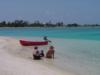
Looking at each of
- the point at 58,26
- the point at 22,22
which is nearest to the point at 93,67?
the point at 22,22

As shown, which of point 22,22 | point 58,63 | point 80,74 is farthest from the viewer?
point 22,22

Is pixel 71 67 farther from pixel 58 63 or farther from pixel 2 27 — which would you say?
pixel 2 27

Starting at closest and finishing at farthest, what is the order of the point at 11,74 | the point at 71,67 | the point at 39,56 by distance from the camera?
the point at 11,74 → the point at 71,67 → the point at 39,56

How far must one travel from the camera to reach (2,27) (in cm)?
15212

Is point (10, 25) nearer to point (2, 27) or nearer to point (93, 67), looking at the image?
point (2, 27)

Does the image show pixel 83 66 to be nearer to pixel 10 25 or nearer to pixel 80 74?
pixel 80 74

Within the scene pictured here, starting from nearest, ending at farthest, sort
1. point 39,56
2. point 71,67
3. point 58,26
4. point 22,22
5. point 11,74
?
point 11,74 → point 71,67 → point 39,56 → point 22,22 → point 58,26

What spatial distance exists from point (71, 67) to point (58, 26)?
16500 cm

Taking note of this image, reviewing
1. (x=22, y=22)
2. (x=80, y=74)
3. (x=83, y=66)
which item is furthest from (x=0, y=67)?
(x=22, y=22)

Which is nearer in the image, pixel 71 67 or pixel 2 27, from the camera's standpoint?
pixel 71 67

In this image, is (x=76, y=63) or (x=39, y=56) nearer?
(x=76, y=63)

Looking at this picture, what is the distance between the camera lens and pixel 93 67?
48.0 ft

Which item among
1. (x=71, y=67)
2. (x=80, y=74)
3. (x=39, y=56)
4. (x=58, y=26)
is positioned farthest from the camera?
(x=58, y=26)

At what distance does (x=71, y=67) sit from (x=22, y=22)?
13267 centimetres
